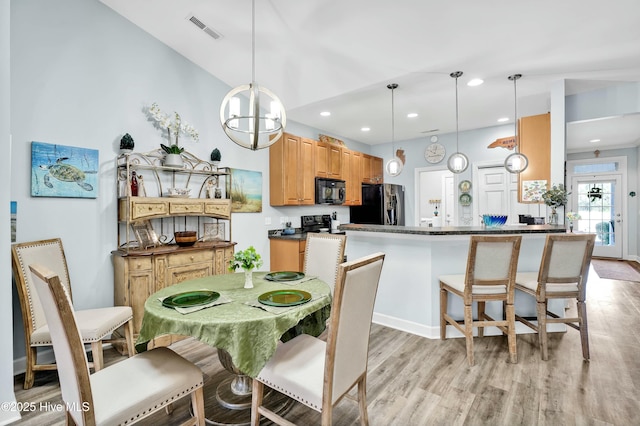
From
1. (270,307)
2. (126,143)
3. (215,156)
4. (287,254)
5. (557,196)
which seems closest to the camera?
(270,307)

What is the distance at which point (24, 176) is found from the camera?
91.4 inches

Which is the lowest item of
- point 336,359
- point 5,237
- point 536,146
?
point 336,359

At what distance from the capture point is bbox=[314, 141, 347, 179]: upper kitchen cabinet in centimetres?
496

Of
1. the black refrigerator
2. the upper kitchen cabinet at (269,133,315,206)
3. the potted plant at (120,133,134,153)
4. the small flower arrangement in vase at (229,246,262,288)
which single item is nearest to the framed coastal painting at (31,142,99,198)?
the potted plant at (120,133,134,153)

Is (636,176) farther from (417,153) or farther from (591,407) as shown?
(591,407)

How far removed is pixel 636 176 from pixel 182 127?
356 inches

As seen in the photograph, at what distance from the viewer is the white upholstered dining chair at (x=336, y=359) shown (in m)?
1.29

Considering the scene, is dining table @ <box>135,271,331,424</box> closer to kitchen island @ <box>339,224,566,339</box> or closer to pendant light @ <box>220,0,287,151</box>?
pendant light @ <box>220,0,287,151</box>

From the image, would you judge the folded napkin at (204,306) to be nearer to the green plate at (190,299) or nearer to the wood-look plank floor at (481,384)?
the green plate at (190,299)

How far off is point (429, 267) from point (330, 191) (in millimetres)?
2548

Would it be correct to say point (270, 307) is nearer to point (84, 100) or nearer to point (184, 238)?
point (184, 238)

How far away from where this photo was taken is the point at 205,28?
9.45 feet

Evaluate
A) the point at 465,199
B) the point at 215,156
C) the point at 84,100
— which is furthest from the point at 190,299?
the point at 465,199

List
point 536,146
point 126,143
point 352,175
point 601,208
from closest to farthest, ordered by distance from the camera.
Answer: point 126,143 → point 536,146 → point 352,175 → point 601,208
